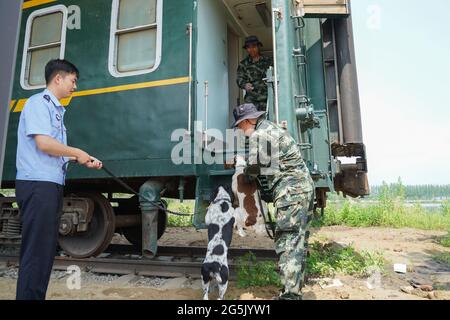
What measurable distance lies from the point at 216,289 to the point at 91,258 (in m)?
2.05

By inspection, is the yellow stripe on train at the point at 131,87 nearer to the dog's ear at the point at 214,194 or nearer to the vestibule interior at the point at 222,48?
the vestibule interior at the point at 222,48

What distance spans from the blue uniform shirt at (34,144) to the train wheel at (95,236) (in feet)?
7.29

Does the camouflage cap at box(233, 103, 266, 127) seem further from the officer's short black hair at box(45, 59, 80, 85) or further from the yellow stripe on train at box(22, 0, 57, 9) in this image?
the yellow stripe on train at box(22, 0, 57, 9)

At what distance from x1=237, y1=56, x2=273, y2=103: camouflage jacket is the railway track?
2.37 m

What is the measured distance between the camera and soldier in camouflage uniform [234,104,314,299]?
123 inches

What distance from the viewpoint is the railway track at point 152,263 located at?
4.28 m

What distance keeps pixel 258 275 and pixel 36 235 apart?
2.35 meters

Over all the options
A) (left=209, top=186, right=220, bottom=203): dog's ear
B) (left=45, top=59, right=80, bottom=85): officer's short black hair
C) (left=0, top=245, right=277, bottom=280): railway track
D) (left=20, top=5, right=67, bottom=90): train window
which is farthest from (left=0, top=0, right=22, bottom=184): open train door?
(left=20, top=5, right=67, bottom=90): train window

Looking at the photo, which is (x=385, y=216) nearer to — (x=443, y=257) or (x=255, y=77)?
(x=443, y=257)

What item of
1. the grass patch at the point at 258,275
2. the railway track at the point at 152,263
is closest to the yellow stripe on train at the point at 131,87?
the railway track at the point at 152,263

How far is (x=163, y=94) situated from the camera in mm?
4215

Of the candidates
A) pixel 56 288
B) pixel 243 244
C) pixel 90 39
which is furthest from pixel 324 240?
pixel 90 39

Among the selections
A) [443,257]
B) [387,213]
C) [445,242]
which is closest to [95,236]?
[443,257]

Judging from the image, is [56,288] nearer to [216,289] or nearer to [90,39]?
[216,289]
